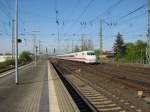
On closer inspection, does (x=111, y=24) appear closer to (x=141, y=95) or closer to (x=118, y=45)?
(x=141, y=95)

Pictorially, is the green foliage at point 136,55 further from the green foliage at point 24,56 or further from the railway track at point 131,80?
the railway track at point 131,80

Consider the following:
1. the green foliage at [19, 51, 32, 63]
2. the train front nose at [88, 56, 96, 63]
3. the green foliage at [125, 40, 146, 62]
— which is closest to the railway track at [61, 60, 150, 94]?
the train front nose at [88, 56, 96, 63]

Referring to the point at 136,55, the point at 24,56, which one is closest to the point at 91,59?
the point at 136,55

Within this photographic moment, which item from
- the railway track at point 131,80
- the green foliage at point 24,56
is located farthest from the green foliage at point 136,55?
the railway track at point 131,80

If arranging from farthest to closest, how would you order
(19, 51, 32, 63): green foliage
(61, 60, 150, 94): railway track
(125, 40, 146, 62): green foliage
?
(19, 51, 32, 63): green foliage, (125, 40, 146, 62): green foliage, (61, 60, 150, 94): railway track

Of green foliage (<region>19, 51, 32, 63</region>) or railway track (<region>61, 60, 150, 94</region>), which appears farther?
green foliage (<region>19, 51, 32, 63</region>)

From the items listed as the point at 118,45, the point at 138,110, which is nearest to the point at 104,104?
the point at 138,110

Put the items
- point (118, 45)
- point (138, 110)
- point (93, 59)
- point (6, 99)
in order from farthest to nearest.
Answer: point (118, 45), point (93, 59), point (6, 99), point (138, 110)

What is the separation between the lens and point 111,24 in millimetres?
48062

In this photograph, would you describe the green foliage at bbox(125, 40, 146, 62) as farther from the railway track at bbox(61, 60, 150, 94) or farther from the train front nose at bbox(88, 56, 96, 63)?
the railway track at bbox(61, 60, 150, 94)

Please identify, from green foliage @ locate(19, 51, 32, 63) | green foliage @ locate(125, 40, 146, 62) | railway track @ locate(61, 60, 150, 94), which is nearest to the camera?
railway track @ locate(61, 60, 150, 94)

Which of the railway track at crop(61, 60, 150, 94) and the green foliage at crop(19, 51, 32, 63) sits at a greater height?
the green foliage at crop(19, 51, 32, 63)

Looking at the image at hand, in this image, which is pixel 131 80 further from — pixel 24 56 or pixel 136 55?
pixel 24 56

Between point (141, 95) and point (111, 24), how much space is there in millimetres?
33485
